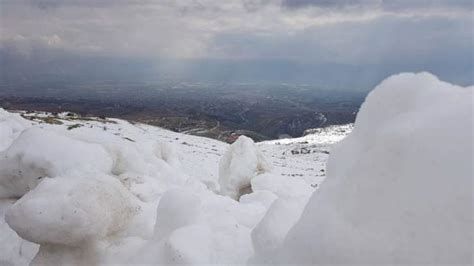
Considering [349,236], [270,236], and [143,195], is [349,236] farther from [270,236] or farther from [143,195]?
[143,195]

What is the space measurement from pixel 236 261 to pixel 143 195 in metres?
5.44

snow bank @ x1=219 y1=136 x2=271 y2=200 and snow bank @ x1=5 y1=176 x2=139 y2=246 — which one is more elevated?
snow bank @ x1=5 y1=176 x2=139 y2=246

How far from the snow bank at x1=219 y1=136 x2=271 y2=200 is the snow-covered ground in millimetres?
6105

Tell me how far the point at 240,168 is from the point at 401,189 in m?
15.7

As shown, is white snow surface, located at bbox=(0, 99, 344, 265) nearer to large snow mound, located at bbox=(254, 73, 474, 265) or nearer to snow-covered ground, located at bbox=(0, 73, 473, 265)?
snow-covered ground, located at bbox=(0, 73, 473, 265)

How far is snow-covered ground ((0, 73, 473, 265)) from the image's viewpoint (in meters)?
4.54

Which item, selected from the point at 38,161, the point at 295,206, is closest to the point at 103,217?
the point at 295,206

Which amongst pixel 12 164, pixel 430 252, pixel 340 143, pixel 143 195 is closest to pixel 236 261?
pixel 340 143

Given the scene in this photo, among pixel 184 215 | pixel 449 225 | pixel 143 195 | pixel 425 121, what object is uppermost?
pixel 425 121

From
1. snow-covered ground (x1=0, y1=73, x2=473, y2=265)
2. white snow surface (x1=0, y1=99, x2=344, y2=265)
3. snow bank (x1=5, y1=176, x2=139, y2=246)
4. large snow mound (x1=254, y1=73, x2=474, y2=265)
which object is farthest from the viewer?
snow bank (x1=5, y1=176, x2=139, y2=246)

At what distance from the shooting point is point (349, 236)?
16.3ft

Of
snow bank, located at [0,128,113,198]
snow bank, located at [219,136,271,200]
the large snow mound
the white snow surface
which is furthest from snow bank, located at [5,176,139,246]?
snow bank, located at [219,136,271,200]

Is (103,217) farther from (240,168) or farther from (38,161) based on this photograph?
(240,168)

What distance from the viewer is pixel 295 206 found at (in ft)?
25.2
